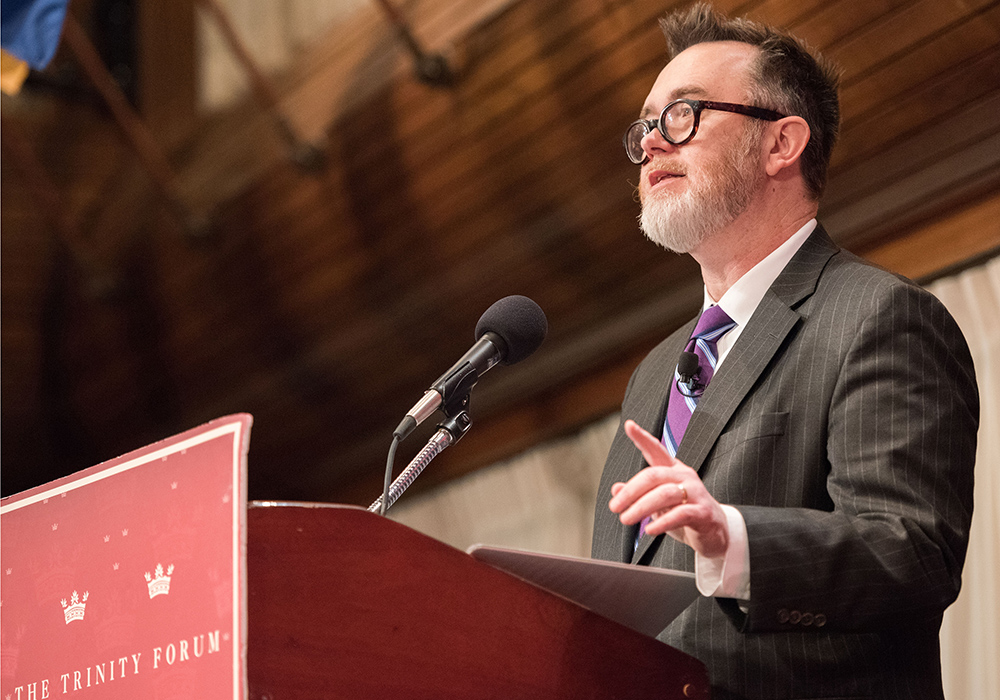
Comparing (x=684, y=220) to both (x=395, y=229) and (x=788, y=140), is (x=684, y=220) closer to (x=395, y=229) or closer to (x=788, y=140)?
(x=788, y=140)

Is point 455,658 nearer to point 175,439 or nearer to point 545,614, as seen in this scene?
point 545,614

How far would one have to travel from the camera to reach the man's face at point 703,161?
2.09m

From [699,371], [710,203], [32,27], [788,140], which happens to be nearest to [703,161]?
[710,203]

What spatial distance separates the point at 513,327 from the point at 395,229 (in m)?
3.02

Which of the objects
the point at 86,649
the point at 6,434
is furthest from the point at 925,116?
the point at 6,434

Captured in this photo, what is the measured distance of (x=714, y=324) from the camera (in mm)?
1973

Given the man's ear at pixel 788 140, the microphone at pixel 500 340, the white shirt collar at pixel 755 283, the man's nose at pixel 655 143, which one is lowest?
the white shirt collar at pixel 755 283

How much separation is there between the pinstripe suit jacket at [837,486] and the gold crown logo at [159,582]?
681mm

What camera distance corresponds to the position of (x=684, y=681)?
140cm

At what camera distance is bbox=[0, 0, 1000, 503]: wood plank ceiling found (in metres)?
3.39

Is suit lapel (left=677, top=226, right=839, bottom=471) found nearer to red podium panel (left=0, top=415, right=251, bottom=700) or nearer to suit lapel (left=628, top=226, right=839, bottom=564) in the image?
suit lapel (left=628, top=226, right=839, bottom=564)

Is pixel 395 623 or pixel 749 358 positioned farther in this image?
pixel 749 358

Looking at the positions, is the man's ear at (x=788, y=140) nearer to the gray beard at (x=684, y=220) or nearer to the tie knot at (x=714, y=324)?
the gray beard at (x=684, y=220)

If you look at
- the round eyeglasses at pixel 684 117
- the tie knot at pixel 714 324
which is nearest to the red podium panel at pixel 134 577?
the tie knot at pixel 714 324
